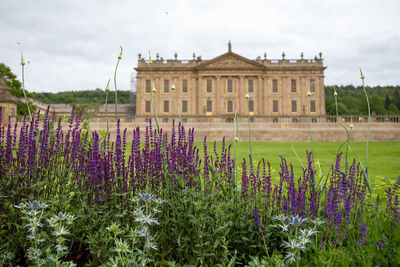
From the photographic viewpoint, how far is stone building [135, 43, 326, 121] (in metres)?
47.9

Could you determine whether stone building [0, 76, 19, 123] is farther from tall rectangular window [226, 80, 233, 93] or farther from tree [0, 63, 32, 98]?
tall rectangular window [226, 80, 233, 93]

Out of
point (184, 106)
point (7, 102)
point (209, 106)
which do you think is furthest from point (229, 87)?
point (7, 102)

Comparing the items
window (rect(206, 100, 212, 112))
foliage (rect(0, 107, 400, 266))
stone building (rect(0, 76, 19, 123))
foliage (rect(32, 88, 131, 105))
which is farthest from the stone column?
foliage (rect(0, 107, 400, 266))

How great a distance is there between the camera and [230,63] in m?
48.0

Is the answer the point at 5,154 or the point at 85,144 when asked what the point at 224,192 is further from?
the point at 5,154

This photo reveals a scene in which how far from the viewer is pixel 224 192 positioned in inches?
126

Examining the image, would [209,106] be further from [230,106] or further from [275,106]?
[275,106]

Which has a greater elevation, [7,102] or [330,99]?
[330,99]

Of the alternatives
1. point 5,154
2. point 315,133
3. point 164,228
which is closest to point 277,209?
point 164,228

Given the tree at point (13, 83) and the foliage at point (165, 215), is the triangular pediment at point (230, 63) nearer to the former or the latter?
the tree at point (13, 83)

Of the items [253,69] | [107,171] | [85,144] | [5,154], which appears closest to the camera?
[107,171]

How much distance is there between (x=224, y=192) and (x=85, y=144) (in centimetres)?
180

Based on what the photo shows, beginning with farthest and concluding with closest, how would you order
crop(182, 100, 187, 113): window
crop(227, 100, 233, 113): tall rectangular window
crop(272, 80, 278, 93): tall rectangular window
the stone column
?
crop(182, 100, 187, 113): window → crop(227, 100, 233, 113): tall rectangular window → crop(272, 80, 278, 93): tall rectangular window → the stone column

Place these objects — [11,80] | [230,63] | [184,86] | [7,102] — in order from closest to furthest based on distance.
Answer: [7,102] < [11,80] < [230,63] < [184,86]
